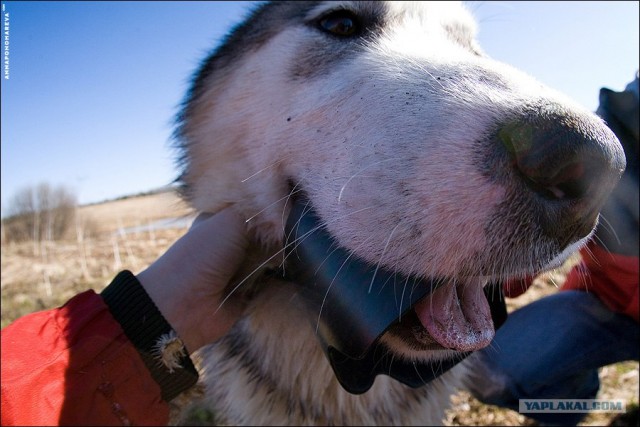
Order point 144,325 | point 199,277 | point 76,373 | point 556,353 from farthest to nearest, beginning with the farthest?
point 556,353
point 199,277
point 144,325
point 76,373

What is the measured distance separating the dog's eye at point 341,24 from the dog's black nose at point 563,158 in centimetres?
115

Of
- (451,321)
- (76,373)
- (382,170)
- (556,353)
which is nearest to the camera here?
(382,170)

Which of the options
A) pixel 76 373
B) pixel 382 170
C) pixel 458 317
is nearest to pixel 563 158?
pixel 382 170

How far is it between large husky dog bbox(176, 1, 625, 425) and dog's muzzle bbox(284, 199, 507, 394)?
0.06 metres

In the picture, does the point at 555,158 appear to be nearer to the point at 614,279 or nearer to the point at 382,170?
the point at 382,170

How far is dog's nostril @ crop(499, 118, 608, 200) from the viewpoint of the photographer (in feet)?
2.92

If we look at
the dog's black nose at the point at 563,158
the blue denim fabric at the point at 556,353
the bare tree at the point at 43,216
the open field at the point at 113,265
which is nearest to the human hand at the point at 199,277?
the open field at the point at 113,265

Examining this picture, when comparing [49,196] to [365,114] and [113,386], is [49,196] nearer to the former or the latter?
[113,386]

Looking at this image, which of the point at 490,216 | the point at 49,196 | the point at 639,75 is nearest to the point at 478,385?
the point at 639,75

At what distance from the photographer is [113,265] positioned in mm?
6824

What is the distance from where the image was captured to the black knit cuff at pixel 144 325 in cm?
155

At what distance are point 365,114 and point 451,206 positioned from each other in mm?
474

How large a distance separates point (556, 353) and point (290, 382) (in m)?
1.73

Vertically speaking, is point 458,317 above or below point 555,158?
below
